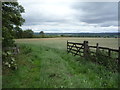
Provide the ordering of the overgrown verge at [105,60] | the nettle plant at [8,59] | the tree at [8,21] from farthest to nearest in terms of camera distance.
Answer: the overgrown verge at [105,60] < the tree at [8,21] < the nettle plant at [8,59]

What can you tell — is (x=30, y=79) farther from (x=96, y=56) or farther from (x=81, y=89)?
(x=96, y=56)

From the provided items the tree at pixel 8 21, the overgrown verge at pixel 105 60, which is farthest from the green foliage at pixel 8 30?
the overgrown verge at pixel 105 60

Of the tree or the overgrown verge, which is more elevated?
the tree

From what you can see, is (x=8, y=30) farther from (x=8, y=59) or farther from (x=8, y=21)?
(x=8, y=59)

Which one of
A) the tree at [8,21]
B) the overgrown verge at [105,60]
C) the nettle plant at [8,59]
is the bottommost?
the overgrown verge at [105,60]

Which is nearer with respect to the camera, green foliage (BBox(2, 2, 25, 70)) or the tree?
green foliage (BBox(2, 2, 25, 70))

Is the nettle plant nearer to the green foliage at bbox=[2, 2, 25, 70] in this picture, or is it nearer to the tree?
the green foliage at bbox=[2, 2, 25, 70]

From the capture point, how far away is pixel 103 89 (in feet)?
16.3

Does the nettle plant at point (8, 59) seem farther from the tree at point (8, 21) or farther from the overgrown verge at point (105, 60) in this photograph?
the overgrown verge at point (105, 60)

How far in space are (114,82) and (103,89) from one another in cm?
74

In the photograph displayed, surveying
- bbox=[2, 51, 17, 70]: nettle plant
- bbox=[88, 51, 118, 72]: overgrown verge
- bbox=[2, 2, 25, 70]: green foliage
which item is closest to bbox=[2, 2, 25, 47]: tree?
bbox=[2, 2, 25, 70]: green foliage

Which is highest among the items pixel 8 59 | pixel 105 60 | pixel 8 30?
pixel 8 30

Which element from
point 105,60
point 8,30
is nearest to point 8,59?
point 8,30

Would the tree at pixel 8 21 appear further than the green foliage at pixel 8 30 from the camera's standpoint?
Yes
